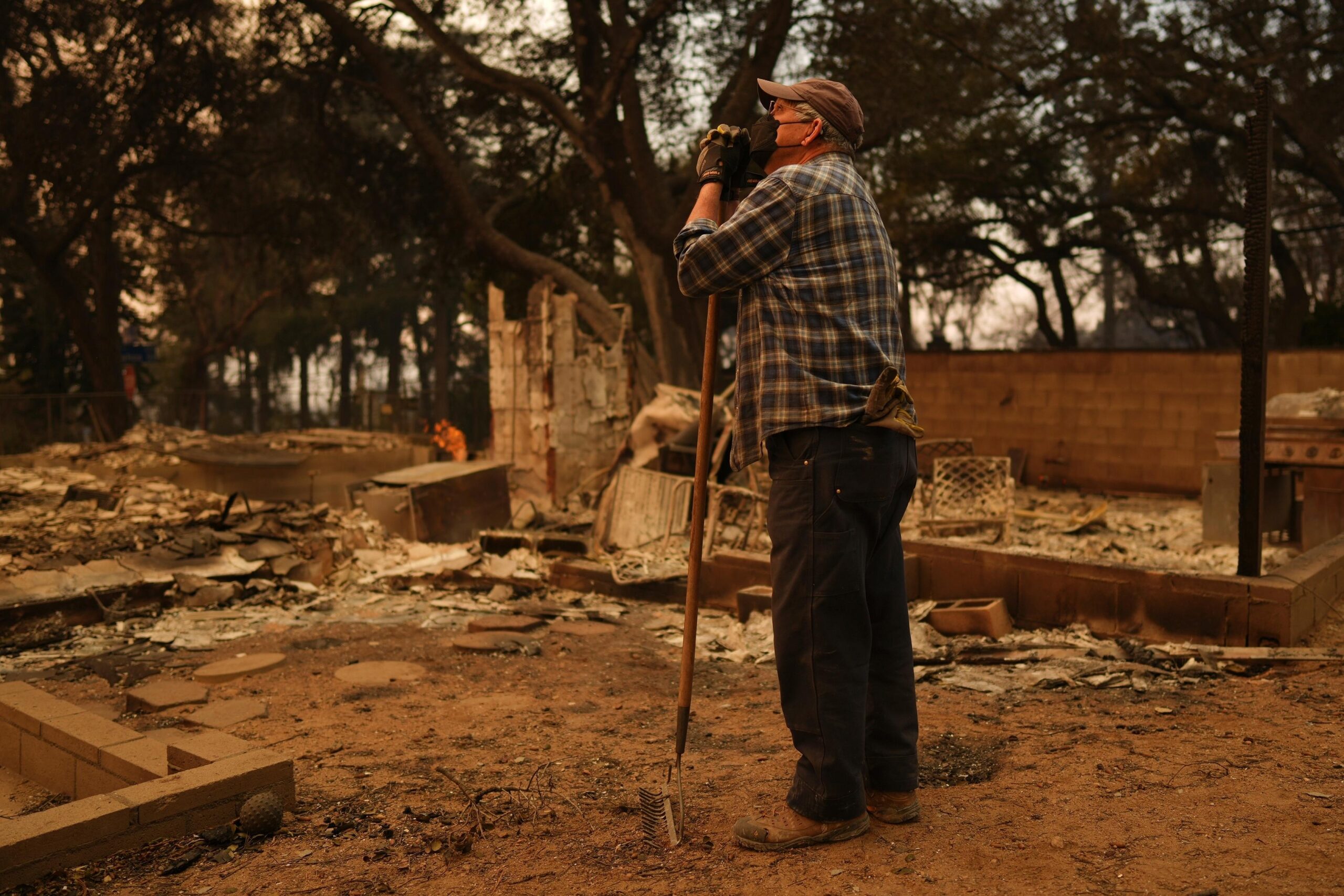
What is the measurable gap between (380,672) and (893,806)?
3483 mm

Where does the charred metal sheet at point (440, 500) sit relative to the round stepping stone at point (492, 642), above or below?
above

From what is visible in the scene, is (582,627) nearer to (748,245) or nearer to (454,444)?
(748,245)

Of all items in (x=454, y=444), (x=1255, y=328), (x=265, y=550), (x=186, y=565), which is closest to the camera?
(x=1255, y=328)

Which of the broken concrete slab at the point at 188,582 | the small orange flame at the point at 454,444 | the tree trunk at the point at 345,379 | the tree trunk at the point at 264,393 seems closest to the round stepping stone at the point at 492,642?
the broken concrete slab at the point at 188,582

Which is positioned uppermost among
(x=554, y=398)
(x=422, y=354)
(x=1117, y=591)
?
(x=422, y=354)

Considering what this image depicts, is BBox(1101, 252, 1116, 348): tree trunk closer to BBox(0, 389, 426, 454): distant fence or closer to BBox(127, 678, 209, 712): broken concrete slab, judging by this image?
BBox(0, 389, 426, 454): distant fence

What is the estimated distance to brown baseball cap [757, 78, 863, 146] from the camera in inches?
125

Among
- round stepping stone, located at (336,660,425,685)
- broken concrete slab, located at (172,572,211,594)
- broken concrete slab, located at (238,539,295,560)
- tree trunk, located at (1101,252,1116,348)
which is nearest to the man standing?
round stepping stone, located at (336,660,425,685)

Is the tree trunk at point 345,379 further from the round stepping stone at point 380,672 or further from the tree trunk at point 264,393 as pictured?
the round stepping stone at point 380,672

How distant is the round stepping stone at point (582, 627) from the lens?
6.87 m

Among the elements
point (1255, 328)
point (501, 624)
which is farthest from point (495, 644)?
point (1255, 328)

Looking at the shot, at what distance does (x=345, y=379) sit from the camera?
1662 inches

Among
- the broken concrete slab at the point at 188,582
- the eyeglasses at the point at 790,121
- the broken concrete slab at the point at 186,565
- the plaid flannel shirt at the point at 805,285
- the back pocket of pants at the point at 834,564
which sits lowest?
the broken concrete slab at the point at 188,582

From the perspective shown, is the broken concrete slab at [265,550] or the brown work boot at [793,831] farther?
the broken concrete slab at [265,550]
